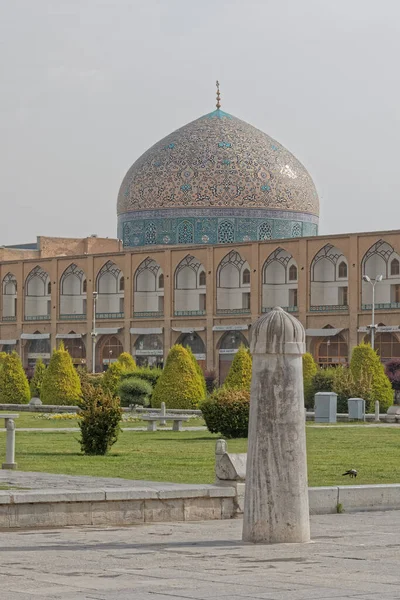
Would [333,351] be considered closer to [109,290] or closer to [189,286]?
[189,286]

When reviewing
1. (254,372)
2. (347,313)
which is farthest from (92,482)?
(347,313)

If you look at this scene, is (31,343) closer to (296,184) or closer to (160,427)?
(296,184)

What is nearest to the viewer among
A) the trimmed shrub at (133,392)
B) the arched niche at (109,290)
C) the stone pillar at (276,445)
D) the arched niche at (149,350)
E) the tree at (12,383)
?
the stone pillar at (276,445)

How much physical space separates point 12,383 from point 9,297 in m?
23.8

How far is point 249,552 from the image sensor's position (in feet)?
25.8

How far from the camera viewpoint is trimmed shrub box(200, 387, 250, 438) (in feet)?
67.8

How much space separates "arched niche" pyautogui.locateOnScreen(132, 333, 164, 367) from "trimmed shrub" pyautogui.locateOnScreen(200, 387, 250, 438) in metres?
32.7

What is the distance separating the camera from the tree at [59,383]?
3553 centimetres

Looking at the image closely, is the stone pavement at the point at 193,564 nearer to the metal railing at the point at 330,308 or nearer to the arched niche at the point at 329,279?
the metal railing at the point at 330,308

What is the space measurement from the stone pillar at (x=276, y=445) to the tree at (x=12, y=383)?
1147 inches

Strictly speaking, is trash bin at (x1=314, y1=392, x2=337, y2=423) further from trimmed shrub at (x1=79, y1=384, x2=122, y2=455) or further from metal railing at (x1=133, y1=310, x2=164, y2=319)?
metal railing at (x1=133, y1=310, x2=164, y2=319)

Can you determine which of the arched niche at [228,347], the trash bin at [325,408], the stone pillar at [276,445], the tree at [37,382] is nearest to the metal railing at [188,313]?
the arched niche at [228,347]

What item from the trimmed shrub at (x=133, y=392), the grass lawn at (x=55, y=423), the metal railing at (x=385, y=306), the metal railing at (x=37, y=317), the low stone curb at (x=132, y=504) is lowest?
the low stone curb at (x=132, y=504)

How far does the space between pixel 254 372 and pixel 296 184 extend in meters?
51.8
